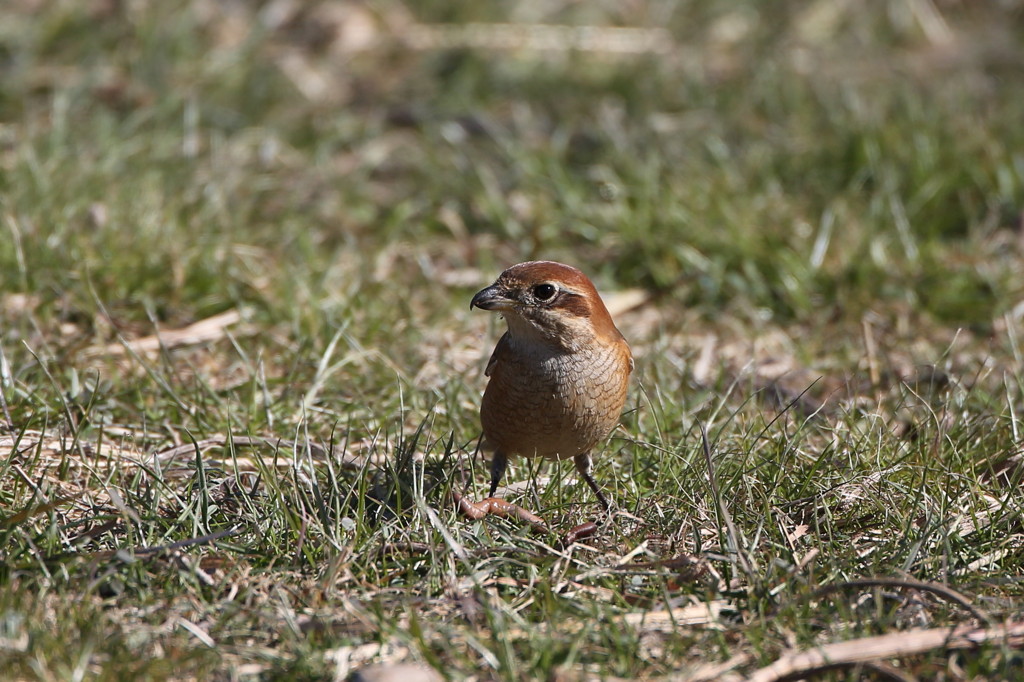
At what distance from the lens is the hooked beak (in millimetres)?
4469

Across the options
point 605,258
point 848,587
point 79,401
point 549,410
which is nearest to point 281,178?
point 605,258

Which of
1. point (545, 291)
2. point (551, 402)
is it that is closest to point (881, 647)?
point (551, 402)

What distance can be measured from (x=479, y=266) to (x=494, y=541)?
3.16 m

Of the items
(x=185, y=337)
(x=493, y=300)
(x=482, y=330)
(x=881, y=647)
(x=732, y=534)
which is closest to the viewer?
(x=881, y=647)

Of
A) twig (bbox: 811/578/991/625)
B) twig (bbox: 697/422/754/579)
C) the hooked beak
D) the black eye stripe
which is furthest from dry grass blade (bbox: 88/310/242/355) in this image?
twig (bbox: 811/578/991/625)

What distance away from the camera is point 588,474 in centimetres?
453

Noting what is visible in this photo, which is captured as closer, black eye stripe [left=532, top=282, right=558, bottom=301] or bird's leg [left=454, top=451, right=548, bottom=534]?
bird's leg [left=454, top=451, right=548, bottom=534]

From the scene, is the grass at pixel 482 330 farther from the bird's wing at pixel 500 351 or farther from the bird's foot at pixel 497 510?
the bird's wing at pixel 500 351

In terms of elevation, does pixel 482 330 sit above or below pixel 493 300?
below

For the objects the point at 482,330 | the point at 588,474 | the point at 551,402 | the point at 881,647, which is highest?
the point at 551,402

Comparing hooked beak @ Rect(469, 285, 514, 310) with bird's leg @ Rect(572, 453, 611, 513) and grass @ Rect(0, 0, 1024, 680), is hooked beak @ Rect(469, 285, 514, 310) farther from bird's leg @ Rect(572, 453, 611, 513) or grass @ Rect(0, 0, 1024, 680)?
bird's leg @ Rect(572, 453, 611, 513)

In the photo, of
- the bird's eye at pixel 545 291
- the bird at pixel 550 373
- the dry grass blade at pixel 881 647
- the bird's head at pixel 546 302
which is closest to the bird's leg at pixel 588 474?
the bird at pixel 550 373

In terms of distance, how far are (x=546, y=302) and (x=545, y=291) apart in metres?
0.04

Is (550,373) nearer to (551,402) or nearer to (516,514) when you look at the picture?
(551,402)
